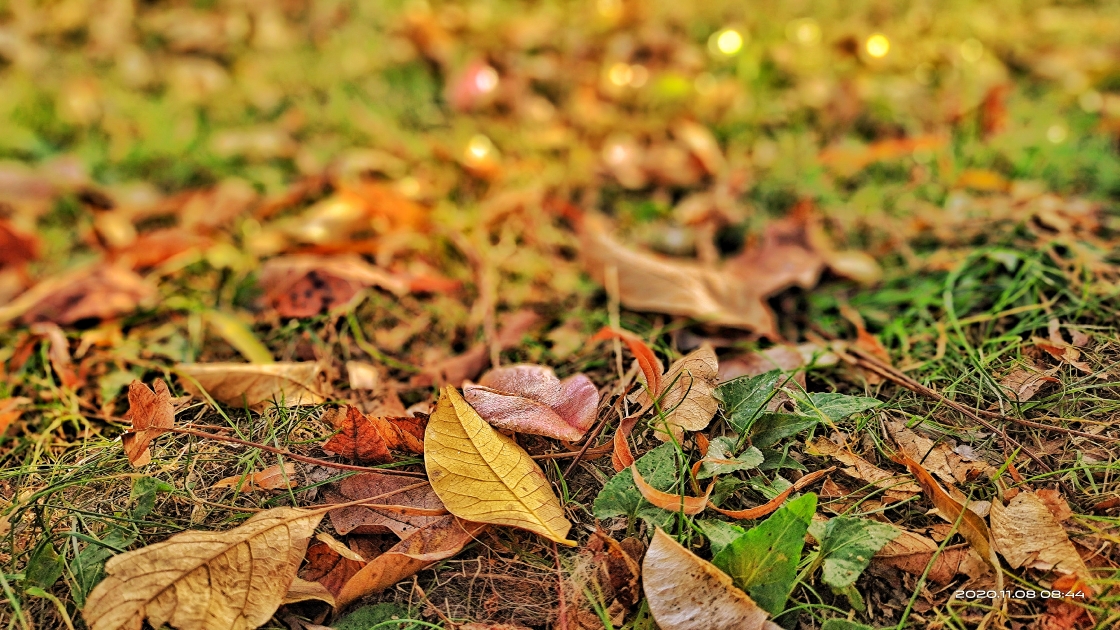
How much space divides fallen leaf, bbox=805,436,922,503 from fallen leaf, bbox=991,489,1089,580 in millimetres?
119

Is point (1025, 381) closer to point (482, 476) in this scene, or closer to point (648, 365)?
point (648, 365)

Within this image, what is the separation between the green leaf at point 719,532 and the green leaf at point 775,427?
0.52ft

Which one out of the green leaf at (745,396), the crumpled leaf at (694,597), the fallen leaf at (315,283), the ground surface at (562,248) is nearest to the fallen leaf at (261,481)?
the ground surface at (562,248)

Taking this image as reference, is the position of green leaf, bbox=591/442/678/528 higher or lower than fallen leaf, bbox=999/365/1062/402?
lower

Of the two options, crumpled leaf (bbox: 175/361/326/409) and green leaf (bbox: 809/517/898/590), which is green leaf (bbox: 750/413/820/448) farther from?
crumpled leaf (bbox: 175/361/326/409)

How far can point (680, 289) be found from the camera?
1599 mm

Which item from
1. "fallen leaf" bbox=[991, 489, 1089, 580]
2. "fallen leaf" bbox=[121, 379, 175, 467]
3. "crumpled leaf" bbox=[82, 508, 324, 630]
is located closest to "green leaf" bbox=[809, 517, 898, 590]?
"fallen leaf" bbox=[991, 489, 1089, 580]

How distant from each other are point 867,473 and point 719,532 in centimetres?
27

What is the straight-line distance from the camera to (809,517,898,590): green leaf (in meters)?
0.99

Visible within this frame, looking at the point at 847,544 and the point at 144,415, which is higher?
the point at 144,415

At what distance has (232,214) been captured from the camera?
Answer: 79.7 inches

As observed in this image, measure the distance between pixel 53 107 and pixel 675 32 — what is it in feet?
7.20

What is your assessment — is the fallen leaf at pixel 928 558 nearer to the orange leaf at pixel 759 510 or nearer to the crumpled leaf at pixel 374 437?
the orange leaf at pixel 759 510

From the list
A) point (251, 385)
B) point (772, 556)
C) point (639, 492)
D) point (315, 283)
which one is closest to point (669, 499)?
point (639, 492)
